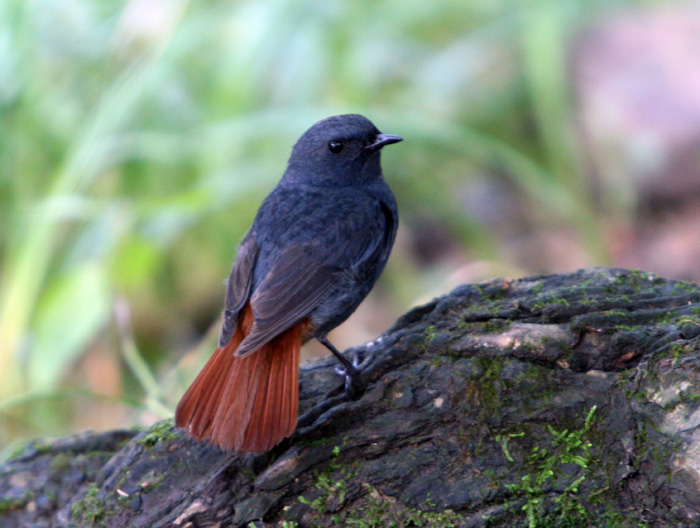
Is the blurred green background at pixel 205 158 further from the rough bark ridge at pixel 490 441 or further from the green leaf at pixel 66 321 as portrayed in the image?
the rough bark ridge at pixel 490 441

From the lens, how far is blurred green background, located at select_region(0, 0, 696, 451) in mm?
4750

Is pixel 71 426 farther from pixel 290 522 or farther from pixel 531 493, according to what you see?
pixel 531 493

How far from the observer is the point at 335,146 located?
3477mm

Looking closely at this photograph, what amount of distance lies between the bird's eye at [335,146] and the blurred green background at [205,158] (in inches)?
47.5

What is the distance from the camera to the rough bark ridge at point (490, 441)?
231 centimetres

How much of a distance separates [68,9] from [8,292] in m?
2.34

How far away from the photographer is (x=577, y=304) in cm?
275

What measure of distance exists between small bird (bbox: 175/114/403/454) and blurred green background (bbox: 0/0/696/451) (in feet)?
3.57

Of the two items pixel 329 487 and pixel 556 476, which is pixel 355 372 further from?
pixel 556 476

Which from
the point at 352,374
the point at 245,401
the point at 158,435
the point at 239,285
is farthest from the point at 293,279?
the point at 158,435

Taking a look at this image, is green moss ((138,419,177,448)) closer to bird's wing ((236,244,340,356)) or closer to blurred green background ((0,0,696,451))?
bird's wing ((236,244,340,356))

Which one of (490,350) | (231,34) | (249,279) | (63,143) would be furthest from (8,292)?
(490,350)

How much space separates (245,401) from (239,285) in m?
0.62

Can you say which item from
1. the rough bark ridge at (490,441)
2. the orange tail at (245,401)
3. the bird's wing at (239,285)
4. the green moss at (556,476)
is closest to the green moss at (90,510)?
the rough bark ridge at (490,441)
